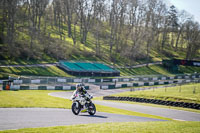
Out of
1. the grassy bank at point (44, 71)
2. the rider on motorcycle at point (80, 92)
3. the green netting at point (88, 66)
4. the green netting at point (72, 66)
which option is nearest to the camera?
the rider on motorcycle at point (80, 92)

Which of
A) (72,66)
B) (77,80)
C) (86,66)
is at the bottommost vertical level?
(77,80)

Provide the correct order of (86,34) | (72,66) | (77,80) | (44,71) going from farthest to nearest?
(86,34)
(72,66)
(44,71)
(77,80)

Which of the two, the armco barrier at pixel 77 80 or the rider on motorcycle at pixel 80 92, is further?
the armco barrier at pixel 77 80

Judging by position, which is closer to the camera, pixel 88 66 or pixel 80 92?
pixel 80 92

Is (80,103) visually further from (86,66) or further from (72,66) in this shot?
(86,66)

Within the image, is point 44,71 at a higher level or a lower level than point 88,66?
lower

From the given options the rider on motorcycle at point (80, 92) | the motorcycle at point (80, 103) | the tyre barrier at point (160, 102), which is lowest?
the tyre barrier at point (160, 102)

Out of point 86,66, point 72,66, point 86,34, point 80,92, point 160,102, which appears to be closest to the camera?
point 80,92

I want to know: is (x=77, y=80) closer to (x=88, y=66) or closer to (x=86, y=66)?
(x=86, y=66)

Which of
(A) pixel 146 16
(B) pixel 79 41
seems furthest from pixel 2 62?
(A) pixel 146 16

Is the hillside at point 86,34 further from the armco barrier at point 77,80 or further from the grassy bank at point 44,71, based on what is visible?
the armco barrier at point 77,80

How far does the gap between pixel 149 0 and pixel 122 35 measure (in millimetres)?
21698

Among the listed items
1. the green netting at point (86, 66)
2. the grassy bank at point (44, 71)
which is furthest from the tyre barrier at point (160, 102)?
the green netting at point (86, 66)

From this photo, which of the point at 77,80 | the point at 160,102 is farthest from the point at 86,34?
the point at 160,102
